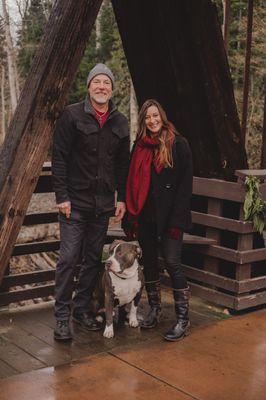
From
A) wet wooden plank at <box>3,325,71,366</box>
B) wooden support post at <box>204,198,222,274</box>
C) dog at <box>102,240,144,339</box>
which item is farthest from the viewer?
wooden support post at <box>204,198,222,274</box>

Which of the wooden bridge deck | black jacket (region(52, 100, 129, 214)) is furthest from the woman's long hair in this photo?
the wooden bridge deck

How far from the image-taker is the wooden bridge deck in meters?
3.68

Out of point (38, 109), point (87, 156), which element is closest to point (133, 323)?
point (87, 156)

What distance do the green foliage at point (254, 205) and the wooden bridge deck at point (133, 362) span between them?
35.8 inches

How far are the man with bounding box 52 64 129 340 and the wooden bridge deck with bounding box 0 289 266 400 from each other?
1.01 feet

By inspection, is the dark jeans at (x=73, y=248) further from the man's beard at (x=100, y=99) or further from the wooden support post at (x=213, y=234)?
the wooden support post at (x=213, y=234)

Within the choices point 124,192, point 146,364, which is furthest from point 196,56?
point 146,364

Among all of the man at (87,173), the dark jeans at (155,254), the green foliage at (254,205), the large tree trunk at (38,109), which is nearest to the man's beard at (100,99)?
the man at (87,173)

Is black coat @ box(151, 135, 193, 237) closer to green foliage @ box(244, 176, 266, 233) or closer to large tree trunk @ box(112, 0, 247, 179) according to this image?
green foliage @ box(244, 176, 266, 233)

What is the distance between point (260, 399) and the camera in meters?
3.63

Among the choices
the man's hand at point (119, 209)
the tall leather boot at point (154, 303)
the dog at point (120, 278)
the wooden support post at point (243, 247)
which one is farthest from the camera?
the wooden support post at point (243, 247)

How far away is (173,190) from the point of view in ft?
15.1

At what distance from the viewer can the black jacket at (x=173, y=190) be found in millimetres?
4578

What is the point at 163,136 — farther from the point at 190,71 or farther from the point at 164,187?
the point at 190,71
